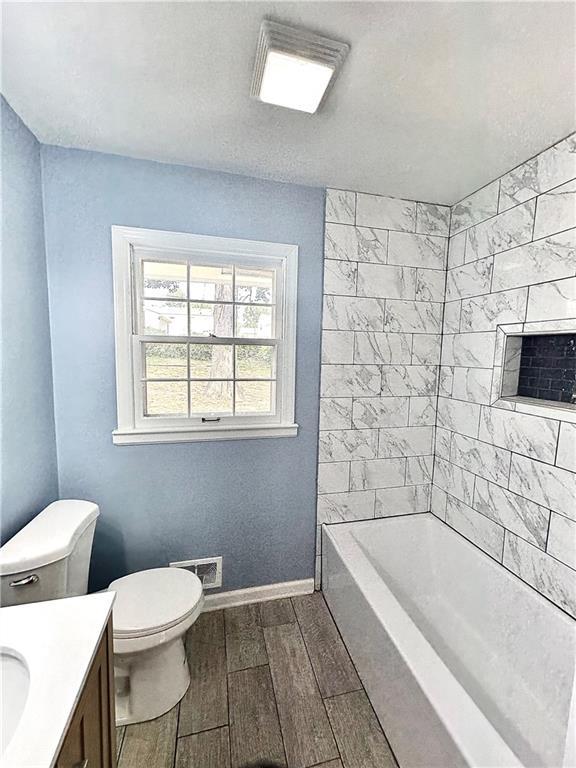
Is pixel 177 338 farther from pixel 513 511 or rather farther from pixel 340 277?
pixel 513 511

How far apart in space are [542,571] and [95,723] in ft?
5.86

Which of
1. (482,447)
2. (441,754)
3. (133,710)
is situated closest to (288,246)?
(482,447)

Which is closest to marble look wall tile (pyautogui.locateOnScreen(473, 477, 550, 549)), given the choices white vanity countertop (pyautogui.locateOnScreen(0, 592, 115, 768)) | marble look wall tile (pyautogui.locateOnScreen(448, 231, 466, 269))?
marble look wall tile (pyautogui.locateOnScreen(448, 231, 466, 269))

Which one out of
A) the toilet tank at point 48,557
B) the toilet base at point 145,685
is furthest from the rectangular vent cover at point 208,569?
the toilet tank at point 48,557

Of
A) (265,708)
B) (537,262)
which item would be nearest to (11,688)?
(265,708)

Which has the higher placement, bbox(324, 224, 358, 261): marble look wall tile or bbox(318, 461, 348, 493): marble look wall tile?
bbox(324, 224, 358, 261): marble look wall tile

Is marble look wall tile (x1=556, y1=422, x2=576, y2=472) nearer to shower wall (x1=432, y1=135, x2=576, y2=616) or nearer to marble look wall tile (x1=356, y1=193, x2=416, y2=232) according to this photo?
shower wall (x1=432, y1=135, x2=576, y2=616)

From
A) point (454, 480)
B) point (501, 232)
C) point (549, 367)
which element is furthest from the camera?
point (454, 480)

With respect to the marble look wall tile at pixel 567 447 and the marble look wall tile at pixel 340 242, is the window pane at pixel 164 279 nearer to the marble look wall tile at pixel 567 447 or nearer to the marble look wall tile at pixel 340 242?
the marble look wall tile at pixel 340 242

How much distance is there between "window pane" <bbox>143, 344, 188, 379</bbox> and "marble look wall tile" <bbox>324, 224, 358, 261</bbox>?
101cm

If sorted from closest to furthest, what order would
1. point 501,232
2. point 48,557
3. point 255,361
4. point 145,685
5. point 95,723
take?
point 95,723 → point 48,557 → point 145,685 → point 501,232 → point 255,361

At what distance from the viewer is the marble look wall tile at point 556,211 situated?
4.51 feet

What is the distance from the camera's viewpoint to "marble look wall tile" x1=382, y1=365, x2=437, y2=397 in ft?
6.77

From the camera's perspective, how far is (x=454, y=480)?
2021 millimetres
